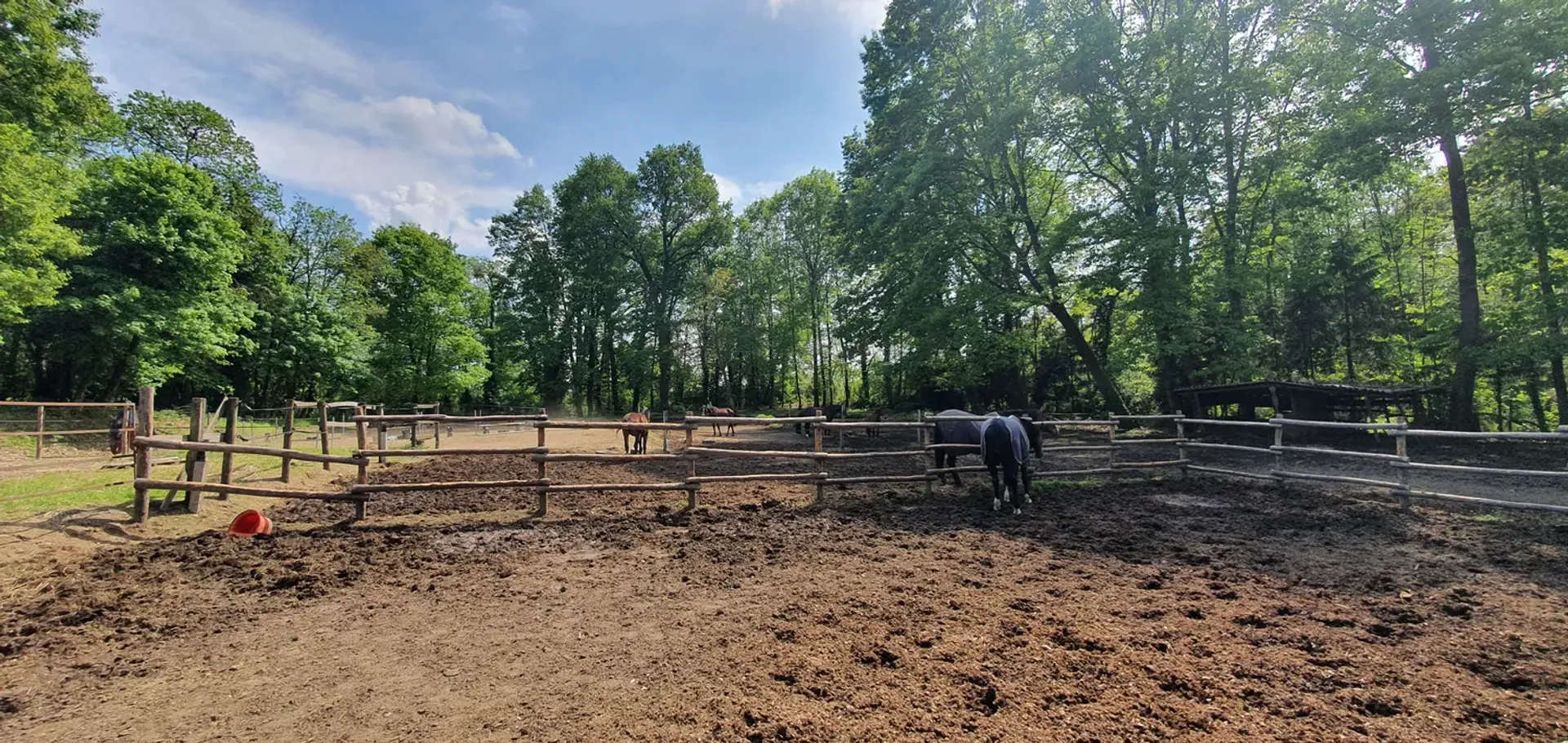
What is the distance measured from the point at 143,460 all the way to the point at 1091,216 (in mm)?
20074

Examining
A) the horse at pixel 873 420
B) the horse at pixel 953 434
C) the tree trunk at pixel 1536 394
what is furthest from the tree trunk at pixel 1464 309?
the horse at pixel 873 420

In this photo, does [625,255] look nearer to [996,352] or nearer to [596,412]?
[596,412]

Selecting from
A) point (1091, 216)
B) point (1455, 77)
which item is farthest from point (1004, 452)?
point (1455, 77)

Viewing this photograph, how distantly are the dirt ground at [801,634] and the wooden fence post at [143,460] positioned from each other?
840 mm

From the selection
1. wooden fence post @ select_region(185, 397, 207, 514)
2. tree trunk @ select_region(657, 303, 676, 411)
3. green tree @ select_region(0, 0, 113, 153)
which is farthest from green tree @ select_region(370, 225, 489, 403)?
wooden fence post @ select_region(185, 397, 207, 514)

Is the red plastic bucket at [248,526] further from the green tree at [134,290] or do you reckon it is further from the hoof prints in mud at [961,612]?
the green tree at [134,290]

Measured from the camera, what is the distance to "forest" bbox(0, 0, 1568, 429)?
12.9m

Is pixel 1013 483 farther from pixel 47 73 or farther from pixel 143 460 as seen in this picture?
pixel 47 73

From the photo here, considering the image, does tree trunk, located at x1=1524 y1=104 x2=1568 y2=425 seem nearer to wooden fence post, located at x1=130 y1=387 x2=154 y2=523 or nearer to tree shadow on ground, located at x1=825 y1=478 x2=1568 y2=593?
tree shadow on ground, located at x1=825 y1=478 x2=1568 y2=593

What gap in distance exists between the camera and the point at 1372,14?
520 inches

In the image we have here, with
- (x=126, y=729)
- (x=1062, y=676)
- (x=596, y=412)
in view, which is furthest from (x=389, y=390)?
(x=1062, y=676)

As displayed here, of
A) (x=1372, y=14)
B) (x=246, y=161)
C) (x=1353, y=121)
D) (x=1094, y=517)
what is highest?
(x=246, y=161)

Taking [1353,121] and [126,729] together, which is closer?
[126,729]

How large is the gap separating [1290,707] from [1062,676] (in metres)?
0.94
